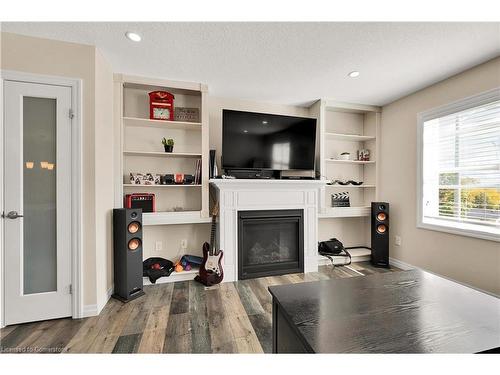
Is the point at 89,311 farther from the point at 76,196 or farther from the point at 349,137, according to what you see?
the point at 349,137

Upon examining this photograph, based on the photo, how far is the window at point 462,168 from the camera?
2201 mm

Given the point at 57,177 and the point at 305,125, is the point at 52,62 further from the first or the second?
the point at 305,125

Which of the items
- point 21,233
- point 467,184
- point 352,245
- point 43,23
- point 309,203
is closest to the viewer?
point 43,23

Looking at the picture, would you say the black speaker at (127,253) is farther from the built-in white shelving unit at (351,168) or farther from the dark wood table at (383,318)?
the built-in white shelving unit at (351,168)

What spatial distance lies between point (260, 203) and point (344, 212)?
4.47 feet

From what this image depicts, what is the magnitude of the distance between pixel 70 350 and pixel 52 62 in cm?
226

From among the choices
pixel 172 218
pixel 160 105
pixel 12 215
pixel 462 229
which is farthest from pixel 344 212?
pixel 12 215

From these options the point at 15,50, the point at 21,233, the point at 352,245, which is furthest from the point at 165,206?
the point at 352,245

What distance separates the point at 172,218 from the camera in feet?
8.71

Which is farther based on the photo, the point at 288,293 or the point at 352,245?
the point at 352,245

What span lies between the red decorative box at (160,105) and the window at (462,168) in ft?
10.5

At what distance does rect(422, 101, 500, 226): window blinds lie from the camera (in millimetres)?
2205

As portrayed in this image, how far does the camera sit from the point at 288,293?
1.09 metres

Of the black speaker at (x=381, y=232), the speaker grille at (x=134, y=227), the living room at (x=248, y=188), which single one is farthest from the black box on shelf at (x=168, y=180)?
the black speaker at (x=381, y=232)
